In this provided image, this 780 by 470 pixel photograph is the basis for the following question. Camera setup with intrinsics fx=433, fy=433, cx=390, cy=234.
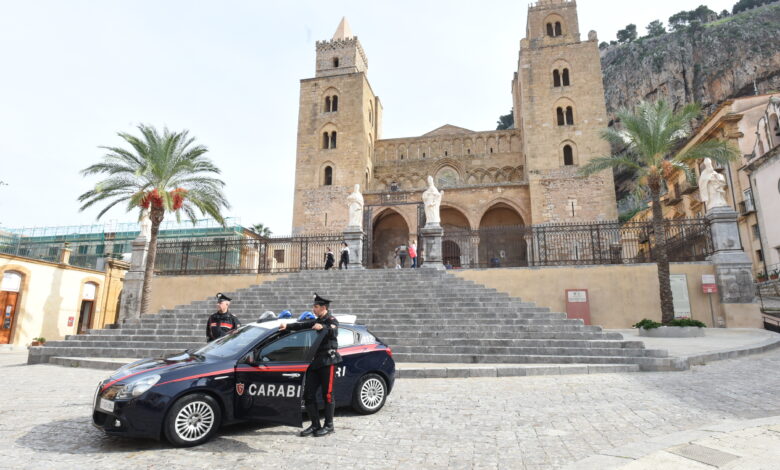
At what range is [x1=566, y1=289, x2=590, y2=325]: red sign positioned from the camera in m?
14.1

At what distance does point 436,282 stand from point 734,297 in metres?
9.26

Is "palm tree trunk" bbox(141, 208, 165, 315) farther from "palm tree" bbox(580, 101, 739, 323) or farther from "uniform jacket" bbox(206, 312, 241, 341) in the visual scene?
"palm tree" bbox(580, 101, 739, 323)

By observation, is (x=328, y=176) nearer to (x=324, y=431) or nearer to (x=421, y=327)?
(x=421, y=327)

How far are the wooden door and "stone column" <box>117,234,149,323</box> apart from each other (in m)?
5.01

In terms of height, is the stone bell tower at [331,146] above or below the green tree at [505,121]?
below

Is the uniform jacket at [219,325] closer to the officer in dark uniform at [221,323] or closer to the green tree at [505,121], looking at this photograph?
the officer in dark uniform at [221,323]

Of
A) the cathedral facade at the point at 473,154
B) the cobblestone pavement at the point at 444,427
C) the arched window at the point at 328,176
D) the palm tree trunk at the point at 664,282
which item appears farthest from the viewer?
the arched window at the point at 328,176

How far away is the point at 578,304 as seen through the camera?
14.3 meters

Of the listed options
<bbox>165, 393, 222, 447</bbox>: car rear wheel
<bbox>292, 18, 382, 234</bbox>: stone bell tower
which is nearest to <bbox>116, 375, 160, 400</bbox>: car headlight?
<bbox>165, 393, 222, 447</bbox>: car rear wheel

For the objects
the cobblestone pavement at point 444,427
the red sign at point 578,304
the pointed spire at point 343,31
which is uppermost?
the pointed spire at point 343,31

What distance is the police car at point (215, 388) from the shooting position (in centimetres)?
370

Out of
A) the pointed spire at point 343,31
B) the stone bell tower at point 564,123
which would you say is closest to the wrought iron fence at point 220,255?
the stone bell tower at point 564,123

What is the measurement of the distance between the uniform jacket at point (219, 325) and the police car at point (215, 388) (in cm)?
137

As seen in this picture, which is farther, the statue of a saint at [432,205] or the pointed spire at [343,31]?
the pointed spire at [343,31]
